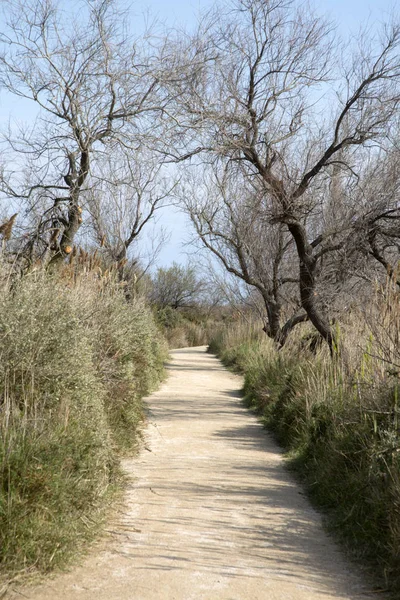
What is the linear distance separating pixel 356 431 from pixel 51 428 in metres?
3.05

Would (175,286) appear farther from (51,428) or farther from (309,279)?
(51,428)

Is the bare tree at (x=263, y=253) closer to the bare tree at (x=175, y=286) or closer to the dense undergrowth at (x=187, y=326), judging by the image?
the dense undergrowth at (x=187, y=326)

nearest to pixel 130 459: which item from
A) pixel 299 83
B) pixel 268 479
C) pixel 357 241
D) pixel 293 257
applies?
pixel 268 479

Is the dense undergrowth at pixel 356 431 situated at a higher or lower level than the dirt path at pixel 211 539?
higher

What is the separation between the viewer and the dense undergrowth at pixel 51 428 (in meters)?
4.86

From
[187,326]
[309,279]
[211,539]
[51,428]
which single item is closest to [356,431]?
[211,539]

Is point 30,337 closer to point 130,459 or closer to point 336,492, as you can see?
point 130,459

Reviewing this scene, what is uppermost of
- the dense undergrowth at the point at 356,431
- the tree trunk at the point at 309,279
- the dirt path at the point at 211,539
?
the tree trunk at the point at 309,279

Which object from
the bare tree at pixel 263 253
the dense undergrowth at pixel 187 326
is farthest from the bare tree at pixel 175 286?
the bare tree at pixel 263 253

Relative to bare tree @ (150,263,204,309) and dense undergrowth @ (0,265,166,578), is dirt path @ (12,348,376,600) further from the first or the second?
bare tree @ (150,263,204,309)

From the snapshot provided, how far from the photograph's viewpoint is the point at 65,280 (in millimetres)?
10742

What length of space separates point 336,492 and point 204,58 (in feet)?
28.6

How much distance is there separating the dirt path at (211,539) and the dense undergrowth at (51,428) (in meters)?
0.25

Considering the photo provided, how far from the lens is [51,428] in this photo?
5.84 metres
